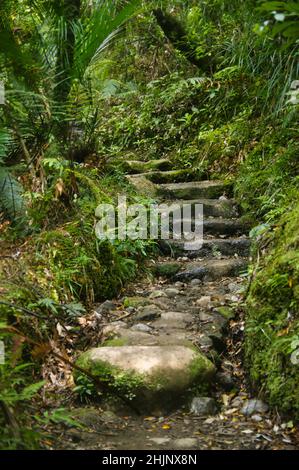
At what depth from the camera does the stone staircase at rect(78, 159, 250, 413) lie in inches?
108

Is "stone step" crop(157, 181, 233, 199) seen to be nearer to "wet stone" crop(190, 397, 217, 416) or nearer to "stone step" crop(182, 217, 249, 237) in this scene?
"stone step" crop(182, 217, 249, 237)

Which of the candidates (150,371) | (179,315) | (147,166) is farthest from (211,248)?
(147,166)

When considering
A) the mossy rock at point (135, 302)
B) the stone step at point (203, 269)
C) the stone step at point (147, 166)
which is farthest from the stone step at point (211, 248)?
the stone step at point (147, 166)

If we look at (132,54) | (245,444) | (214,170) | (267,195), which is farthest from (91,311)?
(132,54)

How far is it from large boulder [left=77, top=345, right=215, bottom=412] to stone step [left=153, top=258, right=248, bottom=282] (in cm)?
143

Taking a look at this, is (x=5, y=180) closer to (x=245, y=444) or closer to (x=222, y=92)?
(x=245, y=444)

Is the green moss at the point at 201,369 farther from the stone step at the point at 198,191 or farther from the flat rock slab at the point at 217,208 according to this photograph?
the stone step at the point at 198,191

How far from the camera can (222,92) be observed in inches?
271

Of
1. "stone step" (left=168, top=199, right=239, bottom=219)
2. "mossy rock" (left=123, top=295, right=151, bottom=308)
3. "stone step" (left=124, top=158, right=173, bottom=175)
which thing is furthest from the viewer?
"stone step" (left=124, top=158, right=173, bottom=175)

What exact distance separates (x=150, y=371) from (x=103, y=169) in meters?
3.28

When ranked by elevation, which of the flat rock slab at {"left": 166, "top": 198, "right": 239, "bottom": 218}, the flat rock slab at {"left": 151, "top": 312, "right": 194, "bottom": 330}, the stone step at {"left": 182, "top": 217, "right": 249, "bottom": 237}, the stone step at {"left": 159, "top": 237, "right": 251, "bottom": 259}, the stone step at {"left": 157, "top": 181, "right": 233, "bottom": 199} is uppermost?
the stone step at {"left": 157, "top": 181, "right": 233, "bottom": 199}

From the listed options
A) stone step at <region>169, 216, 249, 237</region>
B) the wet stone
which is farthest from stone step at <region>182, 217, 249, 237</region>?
the wet stone

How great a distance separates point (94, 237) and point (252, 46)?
9.48 ft

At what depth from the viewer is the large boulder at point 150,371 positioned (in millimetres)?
2699
